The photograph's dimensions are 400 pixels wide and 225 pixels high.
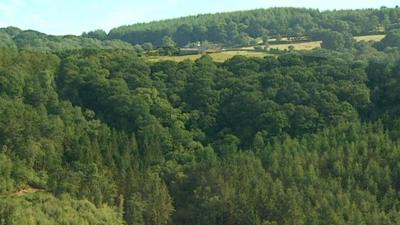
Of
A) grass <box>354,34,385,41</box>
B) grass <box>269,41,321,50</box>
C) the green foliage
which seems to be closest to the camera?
the green foliage

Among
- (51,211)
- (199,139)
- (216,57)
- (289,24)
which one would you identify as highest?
(216,57)

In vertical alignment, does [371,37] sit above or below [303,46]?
above

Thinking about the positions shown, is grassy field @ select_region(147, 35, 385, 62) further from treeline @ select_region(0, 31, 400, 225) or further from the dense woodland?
the dense woodland

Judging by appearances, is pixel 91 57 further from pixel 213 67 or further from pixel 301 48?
pixel 301 48

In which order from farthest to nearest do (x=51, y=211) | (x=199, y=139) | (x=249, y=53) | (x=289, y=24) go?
(x=289, y=24)
(x=249, y=53)
(x=199, y=139)
(x=51, y=211)

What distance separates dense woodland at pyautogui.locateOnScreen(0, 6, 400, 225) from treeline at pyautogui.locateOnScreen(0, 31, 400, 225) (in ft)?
0.54

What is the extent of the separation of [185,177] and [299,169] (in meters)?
14.2

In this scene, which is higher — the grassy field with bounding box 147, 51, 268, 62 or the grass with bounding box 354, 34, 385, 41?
the grassy field with bounding box 147, 51, 268, 62

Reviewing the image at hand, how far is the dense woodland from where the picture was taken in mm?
75375

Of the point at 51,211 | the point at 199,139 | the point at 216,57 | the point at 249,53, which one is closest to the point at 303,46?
the point at 249,53

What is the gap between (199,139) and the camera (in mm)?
95188

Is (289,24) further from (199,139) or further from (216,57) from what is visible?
(199,139)

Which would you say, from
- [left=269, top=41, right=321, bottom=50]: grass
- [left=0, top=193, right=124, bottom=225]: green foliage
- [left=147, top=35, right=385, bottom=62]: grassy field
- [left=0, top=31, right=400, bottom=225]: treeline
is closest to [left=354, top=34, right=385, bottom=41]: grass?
[left=147, top=35, right=385, bottom=62]: grassy field

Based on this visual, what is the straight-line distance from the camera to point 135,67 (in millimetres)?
105438
